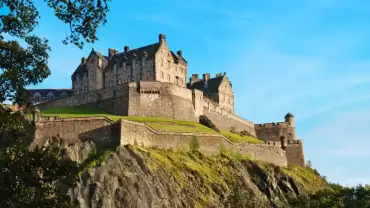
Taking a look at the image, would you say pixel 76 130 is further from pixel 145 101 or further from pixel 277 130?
pixel 277 130

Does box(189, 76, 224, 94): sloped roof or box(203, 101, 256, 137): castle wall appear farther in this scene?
box(189, 76, 224, 94): sloped roof

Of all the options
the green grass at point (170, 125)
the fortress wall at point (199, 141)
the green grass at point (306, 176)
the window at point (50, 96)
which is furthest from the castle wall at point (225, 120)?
the window at point (50, 96)

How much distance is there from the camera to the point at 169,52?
8538 cm

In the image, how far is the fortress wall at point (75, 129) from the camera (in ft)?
189

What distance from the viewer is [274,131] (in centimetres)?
9181

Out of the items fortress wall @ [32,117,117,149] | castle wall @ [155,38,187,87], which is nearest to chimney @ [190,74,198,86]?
castle wall @ [155,38,187,87]

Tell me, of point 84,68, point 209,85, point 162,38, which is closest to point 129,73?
point 162,38

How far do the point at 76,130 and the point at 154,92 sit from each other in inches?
727

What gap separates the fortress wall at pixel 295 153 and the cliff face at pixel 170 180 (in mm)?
10400

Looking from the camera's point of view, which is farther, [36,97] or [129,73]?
[36,97]

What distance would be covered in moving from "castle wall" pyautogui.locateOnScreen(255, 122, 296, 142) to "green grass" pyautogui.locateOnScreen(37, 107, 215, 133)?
19.9 metres

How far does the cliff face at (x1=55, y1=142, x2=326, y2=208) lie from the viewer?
4875 cm

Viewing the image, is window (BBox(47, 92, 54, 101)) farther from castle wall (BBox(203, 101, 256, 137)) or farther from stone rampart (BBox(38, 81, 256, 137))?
castle wall (BBox(203, 101, 256, 137))

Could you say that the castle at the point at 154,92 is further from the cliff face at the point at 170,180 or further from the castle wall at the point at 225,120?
the cliff face at the point at 170,180
